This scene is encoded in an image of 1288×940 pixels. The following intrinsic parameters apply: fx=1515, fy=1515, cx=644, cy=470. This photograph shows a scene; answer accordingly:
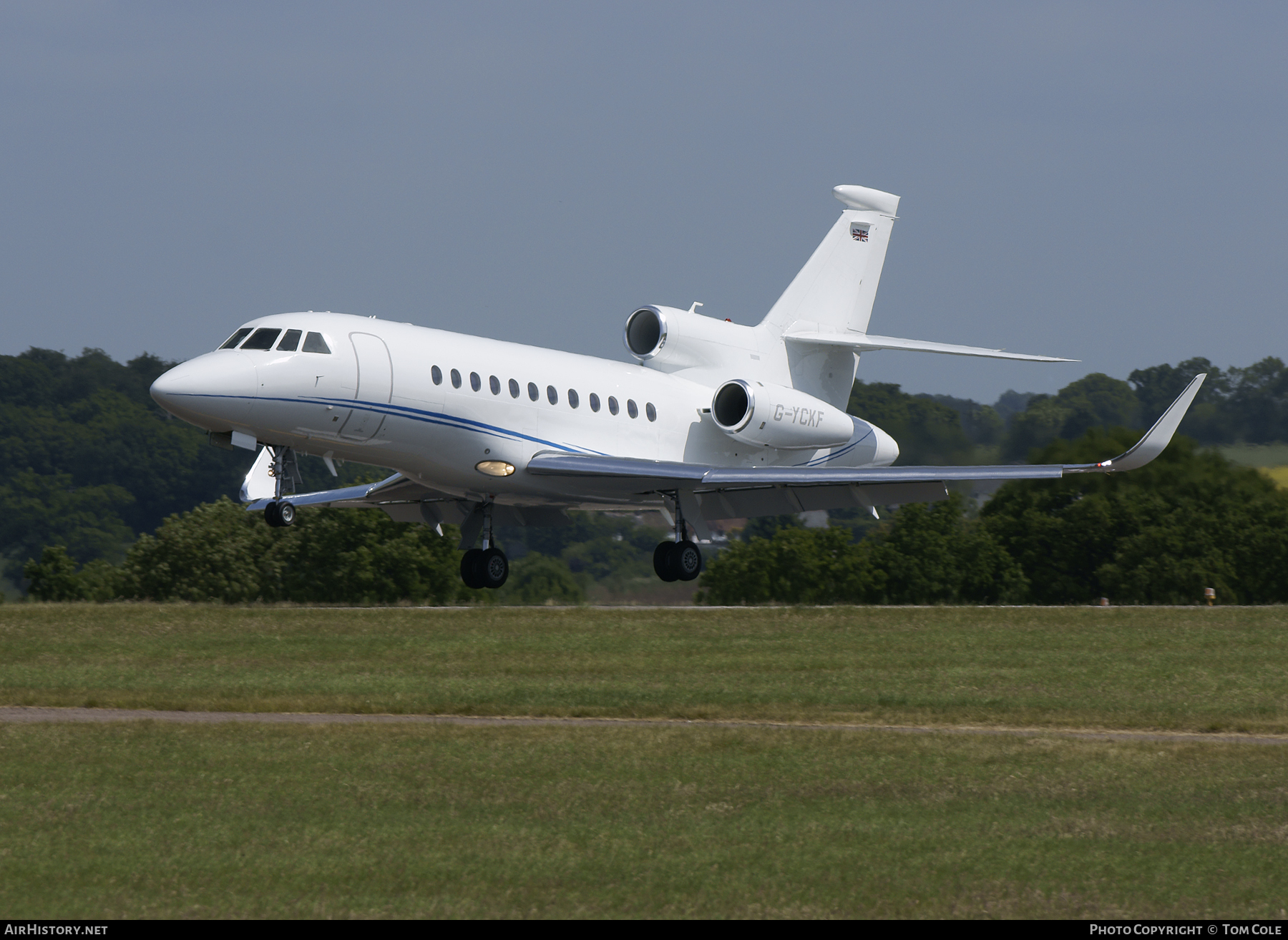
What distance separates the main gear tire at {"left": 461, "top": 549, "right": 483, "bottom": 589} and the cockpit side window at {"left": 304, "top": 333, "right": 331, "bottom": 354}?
19.0ft

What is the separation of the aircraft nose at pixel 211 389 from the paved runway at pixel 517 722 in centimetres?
396

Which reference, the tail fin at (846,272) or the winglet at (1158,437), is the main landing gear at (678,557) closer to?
the tail fin at (846,272)

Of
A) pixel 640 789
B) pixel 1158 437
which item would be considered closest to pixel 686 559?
pixel 1158 437

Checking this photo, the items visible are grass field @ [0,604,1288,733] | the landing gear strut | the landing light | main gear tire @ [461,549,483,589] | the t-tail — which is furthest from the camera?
the t-tail

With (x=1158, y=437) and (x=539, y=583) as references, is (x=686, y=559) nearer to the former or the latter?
(x=1158, y=437)

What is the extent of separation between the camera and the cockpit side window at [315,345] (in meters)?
21.0

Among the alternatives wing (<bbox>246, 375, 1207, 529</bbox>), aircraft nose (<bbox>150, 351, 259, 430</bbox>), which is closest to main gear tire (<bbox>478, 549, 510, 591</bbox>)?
wing (<bbox>246, 375, 1207, 529</bbox>)

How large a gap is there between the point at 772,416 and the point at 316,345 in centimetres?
856

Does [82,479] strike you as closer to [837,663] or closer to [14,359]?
[14,359]

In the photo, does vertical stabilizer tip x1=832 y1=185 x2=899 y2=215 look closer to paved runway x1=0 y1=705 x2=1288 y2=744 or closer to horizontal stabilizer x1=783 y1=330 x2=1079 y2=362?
horizontal stabilizer x1=783 y1=330 x2=1079 y2=362

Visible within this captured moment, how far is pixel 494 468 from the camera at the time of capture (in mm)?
23000

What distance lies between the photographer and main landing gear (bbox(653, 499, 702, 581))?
25609 mm

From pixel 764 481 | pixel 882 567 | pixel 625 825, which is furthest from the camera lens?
pixel 882 567
